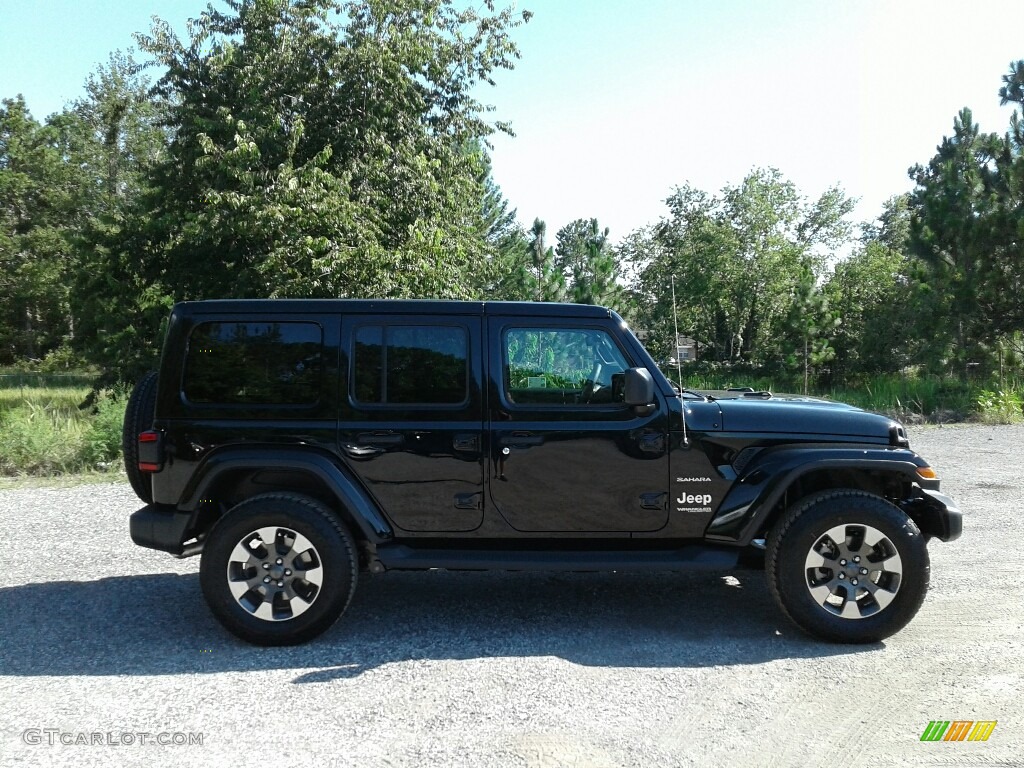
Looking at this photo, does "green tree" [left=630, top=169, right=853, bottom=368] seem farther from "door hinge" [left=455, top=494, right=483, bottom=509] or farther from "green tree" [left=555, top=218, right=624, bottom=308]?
"door hinge" [left=455, top=494, right=483, bottom=509]

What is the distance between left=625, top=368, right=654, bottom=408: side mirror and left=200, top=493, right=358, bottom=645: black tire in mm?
1730

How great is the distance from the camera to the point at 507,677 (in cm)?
414

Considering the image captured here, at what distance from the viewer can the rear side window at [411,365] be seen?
187 inches

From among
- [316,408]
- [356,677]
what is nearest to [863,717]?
[356,677]

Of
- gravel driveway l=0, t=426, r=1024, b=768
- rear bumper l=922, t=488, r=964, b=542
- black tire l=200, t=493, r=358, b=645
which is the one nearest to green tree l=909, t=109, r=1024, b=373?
gravel driveway l=0, t=426, r=1024, b=768

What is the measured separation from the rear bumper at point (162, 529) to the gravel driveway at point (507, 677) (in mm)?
553

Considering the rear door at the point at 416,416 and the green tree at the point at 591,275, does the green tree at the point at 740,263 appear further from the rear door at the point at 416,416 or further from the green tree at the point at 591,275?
the rear door at the point at 416,416

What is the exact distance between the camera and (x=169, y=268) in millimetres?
17141

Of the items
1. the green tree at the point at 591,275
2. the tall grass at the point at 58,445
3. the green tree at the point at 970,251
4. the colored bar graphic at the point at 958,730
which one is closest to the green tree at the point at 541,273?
the green tree at the point at 591,275

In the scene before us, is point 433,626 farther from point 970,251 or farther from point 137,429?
point 970,251

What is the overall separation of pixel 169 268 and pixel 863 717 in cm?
1638

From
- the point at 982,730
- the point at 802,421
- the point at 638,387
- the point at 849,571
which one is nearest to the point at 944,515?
the point at 849,571

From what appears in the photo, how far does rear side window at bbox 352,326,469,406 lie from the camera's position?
474cm

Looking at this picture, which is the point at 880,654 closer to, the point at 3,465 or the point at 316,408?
the point at 316,408
